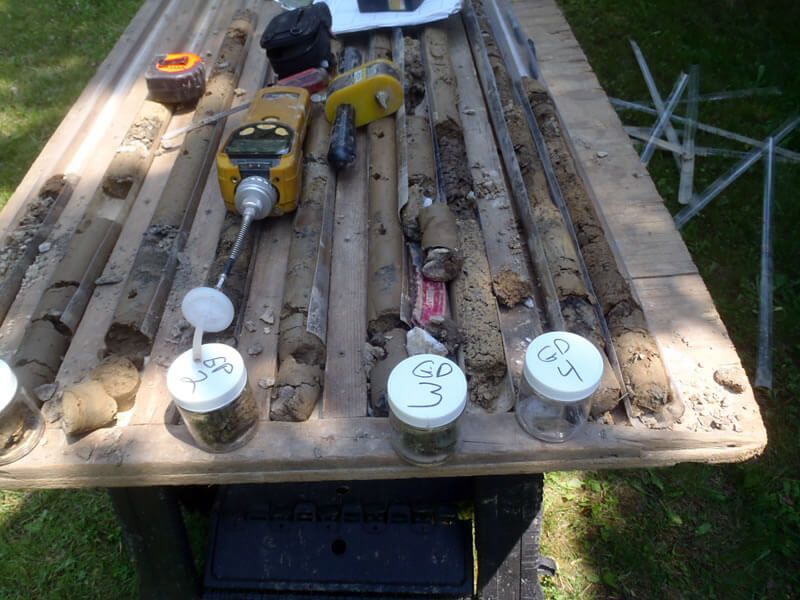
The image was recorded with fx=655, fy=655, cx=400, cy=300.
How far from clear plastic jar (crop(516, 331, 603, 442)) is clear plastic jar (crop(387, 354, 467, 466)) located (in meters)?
0.14

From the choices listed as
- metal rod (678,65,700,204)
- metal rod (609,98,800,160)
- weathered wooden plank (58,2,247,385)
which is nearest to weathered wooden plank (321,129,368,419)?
weathered wooden plank (58,2,247,385)

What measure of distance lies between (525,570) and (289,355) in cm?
88

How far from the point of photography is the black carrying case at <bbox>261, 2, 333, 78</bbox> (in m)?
2.21

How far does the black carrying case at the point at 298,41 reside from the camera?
2.21 metres

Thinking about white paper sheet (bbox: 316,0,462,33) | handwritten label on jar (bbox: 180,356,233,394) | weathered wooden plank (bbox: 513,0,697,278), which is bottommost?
weathered wooden plank (bbox: 513,0,697,278)

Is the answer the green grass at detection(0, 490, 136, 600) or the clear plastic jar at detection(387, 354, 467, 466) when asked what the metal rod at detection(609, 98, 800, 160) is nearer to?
the clear plastic jar at detection(387, 354, 467, 466)

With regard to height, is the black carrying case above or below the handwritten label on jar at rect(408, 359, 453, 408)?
above

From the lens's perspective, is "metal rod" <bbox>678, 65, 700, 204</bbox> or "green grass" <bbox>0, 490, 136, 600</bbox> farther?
"metal rod" <bbox>678, 65, 700, 204</bbox>

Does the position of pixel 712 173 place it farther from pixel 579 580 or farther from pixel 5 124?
pixel 5 124

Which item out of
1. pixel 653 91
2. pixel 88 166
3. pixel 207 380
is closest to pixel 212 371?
pixel 207 380

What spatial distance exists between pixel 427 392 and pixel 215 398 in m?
0.37

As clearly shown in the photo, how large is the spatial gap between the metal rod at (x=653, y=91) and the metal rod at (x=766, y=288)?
0.44 metres

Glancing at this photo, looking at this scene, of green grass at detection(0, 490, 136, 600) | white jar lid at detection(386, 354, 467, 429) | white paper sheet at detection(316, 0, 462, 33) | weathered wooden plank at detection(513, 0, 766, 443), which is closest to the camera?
white jar lid at detection(386, 354, 467, 429)

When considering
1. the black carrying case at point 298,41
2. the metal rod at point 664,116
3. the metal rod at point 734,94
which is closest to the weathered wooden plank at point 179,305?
the black carrying case at point 298,41
